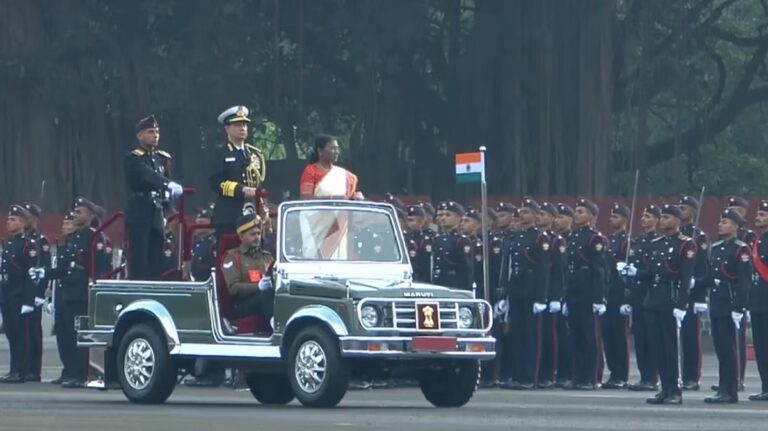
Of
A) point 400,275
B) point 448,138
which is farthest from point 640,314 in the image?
point 448,138

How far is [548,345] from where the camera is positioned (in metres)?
23.7

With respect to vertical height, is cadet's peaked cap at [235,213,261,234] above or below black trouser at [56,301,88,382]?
above

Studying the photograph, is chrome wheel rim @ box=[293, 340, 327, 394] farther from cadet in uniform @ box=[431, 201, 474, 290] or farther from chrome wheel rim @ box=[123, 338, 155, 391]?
cadet in uniform @ box=[431, 201, 474, 290]

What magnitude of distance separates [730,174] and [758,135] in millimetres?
2625

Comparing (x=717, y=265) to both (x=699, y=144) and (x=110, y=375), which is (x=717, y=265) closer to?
(x=110, y=375)

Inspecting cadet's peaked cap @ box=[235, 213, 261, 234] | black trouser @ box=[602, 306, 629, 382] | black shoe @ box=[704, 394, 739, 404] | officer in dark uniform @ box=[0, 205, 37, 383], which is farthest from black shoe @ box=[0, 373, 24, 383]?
black shoe @ box=[704, 394, 739, 404]

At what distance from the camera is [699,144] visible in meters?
43.7

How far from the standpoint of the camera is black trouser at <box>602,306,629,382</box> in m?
23.7

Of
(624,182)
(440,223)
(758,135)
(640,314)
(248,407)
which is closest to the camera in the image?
(248,407)

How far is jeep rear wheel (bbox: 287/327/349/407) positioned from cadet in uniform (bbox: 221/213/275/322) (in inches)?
31.3

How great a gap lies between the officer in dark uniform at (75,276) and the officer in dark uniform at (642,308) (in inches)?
226

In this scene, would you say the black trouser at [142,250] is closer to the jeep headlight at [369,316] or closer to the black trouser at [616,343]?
the jeep headlight at [369,316]

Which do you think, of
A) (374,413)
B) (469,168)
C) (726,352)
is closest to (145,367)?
(374,413)

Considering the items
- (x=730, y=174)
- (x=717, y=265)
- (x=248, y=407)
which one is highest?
(x=730, y=174)
